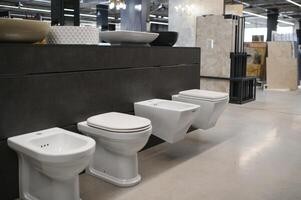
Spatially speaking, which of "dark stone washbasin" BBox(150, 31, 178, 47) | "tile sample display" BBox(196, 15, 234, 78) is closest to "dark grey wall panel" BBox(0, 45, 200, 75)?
"dark stone washbasin" BBox(150, 31, 178, 47)

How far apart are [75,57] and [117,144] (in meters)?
0.80

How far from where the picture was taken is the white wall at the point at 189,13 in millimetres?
6625

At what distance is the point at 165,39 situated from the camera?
3.80m

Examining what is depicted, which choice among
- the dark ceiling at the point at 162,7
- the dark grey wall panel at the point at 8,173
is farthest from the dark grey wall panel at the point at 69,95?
the dark ceiling at the point at 162,7

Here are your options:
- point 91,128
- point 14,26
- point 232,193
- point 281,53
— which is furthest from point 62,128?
point 281,53

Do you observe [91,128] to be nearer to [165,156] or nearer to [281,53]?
[165,156]

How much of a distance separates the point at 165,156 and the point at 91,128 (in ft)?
3.50

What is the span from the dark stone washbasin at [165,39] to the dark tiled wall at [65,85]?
22 cm

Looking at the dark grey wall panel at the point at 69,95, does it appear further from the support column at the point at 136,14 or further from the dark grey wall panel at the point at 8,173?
the support column at the point at 136,14

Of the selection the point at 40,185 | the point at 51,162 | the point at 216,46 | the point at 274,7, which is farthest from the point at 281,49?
the point at 274,7

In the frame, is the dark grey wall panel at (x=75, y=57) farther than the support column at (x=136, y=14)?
No

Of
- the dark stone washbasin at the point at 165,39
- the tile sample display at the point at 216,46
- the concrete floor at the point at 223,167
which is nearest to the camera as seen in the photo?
the concrete floor at the point at 223,167

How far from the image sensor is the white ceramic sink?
123 inches

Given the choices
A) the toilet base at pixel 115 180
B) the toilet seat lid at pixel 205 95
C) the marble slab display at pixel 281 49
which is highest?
the marble slab display at pixel 281 49
